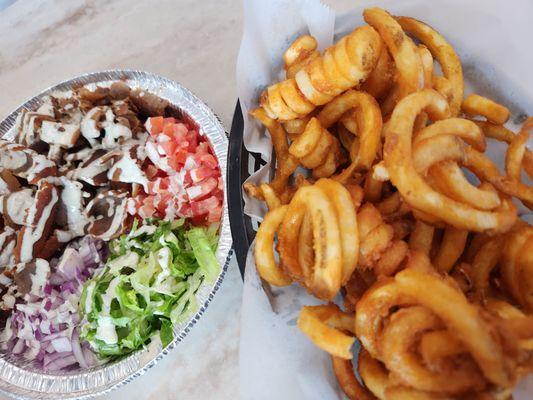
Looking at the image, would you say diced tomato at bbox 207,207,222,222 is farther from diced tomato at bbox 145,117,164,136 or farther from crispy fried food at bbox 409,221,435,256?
crispy fried food at bbox 409,221,435,256

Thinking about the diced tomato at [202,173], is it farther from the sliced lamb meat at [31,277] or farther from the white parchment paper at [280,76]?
the sliced lamb meat at [31,277]

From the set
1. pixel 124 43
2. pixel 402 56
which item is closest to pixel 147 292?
pixel 402 56

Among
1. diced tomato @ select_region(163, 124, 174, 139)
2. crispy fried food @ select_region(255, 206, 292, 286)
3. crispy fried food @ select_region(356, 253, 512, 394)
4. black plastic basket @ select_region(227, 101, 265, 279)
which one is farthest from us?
diced tomato @ select_region(163, 124, 174, 139)

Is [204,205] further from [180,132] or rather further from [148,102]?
[148,102]

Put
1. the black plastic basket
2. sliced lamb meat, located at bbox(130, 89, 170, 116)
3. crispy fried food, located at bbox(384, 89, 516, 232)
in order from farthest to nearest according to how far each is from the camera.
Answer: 1. sliced lamb meat, located at bbox(130, 89, 170, 116)
2. the black plastic basket
3. crispy fried food, located at bbox(384, 89, 516, 232)

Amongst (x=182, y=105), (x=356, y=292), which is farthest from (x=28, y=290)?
(x=356, y=292)

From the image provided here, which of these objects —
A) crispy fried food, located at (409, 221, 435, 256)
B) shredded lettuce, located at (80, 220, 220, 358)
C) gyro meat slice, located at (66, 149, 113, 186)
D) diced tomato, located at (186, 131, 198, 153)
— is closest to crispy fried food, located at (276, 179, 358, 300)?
crispy fried food, located at (409, 221, 435, 256)
